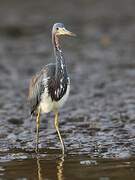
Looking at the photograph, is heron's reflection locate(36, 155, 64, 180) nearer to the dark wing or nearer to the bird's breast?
the bird's breast

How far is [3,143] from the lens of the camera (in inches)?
458

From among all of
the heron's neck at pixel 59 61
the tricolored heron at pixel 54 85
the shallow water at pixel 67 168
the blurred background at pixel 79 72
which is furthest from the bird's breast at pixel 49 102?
the shallow water at pixel 67 168

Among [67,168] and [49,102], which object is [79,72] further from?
[67,168]

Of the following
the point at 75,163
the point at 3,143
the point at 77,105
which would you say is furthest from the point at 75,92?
the point at 75,163

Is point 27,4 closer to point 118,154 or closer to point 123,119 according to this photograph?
point 123,119

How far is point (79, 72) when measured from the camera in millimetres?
18203

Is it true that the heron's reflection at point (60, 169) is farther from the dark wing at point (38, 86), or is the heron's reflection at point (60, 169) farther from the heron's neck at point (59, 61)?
the heron's neck at point (59, 61)

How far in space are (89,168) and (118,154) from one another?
33.9 inches

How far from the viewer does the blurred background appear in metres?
11.7

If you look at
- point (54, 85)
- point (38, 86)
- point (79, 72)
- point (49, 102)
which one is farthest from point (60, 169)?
point (79, 72)

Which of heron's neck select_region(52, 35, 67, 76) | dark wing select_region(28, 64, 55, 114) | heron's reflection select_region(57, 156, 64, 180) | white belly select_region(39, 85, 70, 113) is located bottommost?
heron's reflection select_region(57, 156, 64, 180)

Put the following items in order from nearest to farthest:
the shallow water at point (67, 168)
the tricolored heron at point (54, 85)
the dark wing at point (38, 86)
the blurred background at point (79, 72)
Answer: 1. the shallow water at point (67, 168)
2. the tricolored heron at point (54, 85)
3. the dark wing at point (38, 86)
4. the blurred background at point (79, 72)

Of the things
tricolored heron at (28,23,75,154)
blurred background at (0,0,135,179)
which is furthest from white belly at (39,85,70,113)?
blurred background at (0,0,135,179)

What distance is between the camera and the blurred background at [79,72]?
11.7m
